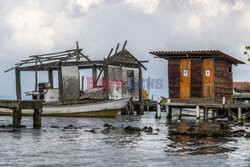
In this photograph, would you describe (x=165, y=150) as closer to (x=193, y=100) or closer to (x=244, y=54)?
(x=244, y=54)

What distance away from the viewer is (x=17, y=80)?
57.5 meters

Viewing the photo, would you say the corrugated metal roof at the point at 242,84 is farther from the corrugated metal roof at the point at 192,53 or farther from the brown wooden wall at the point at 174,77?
the brown wooden wall at the point at 174,77

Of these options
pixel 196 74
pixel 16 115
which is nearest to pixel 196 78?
pixel 196 74

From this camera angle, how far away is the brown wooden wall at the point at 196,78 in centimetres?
4644

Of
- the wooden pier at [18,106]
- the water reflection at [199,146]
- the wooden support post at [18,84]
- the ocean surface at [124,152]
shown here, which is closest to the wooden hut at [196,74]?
the wooden support post at [18,84]

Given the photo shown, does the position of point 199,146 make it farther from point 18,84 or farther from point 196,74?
point 18,84

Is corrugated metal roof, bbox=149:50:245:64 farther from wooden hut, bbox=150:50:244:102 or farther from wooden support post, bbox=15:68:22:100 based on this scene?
wooden support post, bbox=15:68:22:100

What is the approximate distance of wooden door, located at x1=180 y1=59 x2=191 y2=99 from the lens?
153 ft

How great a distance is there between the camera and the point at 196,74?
46594mm

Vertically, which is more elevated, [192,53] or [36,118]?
[192,53]

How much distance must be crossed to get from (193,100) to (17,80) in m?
26.7

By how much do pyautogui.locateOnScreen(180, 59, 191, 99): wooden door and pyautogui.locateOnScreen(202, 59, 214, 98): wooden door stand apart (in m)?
1.76

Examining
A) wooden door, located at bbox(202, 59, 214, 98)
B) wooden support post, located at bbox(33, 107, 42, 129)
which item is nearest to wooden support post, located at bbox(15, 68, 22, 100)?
wooden door, located at bbox(202, 59, 214, 98)

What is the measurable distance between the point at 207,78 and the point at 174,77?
12.8 ft
